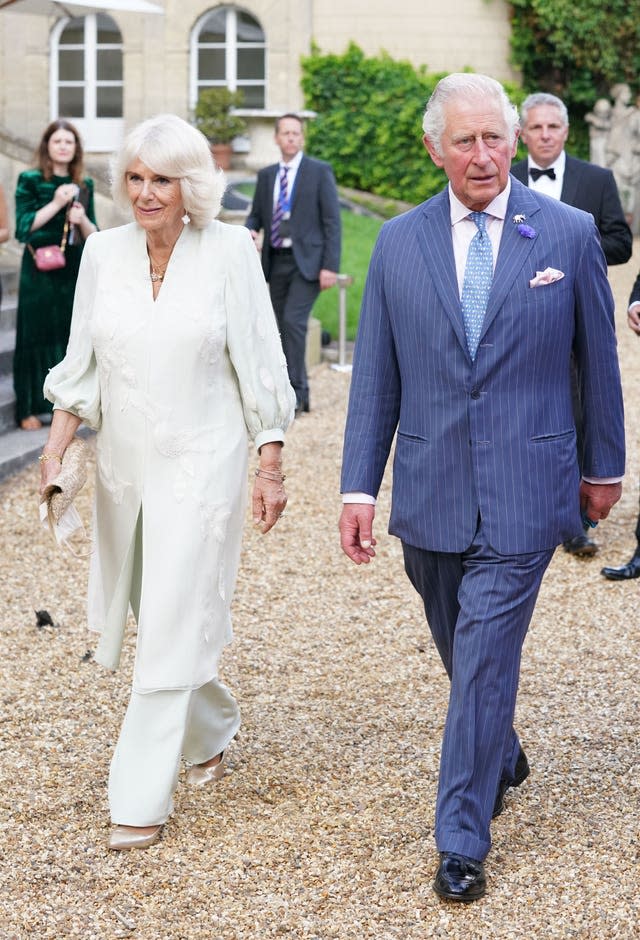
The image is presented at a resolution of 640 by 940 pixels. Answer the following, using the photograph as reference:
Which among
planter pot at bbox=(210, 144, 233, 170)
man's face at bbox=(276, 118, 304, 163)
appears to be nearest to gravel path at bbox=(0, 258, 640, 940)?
man's face at bbox=(276, 118, 304, 163)

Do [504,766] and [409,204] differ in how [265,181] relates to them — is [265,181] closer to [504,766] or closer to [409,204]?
[504,766]

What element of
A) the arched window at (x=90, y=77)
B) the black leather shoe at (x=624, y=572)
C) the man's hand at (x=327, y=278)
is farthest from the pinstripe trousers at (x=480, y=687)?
the arched window at (x=90, y=77)

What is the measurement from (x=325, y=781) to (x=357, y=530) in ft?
3.11

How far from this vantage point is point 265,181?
33.4ft

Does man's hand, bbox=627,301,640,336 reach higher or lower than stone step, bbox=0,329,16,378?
higher

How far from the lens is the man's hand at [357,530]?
362 cm

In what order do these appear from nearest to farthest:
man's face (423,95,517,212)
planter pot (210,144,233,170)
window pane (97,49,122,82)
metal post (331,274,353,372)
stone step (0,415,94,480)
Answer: man's face (423,95,517,212), stone step (0,415,94,480), metal post (331,274,353,372), planter pot (210,144,233,170), window pane (97,49,122,82)

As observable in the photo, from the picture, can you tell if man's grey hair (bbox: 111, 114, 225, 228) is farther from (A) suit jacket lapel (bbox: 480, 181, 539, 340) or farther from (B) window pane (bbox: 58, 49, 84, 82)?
(B) window pane (bbox: 58, 49, 84, 82)

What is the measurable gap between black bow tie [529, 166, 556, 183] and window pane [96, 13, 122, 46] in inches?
755

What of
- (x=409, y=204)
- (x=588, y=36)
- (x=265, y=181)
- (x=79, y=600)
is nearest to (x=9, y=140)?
(x=265, y=181)

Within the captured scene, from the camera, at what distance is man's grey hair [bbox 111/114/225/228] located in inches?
144

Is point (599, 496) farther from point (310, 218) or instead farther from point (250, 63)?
point (250, 63)

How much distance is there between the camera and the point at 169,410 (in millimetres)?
3734

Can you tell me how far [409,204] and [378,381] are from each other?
799 inches
